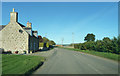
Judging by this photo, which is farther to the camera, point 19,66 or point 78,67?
point 78,67

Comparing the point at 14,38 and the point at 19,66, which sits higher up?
the point at 14,38

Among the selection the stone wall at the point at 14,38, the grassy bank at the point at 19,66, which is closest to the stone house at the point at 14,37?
the stone wall at the point at 14,38

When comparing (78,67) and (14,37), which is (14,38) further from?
(78,67)

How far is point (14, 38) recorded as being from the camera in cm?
2744

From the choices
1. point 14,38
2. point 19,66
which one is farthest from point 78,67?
point 14,38

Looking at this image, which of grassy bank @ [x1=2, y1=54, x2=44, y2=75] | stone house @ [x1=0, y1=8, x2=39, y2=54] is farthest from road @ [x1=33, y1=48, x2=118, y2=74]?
stone house @ [x1=0, y1=8, x2=39, y2=54]

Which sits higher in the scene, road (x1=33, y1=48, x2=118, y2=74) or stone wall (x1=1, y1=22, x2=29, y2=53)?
stone wall (x1=1, y1=22, x2=29, y2=53)

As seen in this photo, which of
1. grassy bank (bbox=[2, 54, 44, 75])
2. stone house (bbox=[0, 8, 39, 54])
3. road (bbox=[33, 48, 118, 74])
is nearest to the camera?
grassy bank (bbox=[2, 54, 44, 75])

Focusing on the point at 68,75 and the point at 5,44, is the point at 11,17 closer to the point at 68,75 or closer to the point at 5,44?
the point at 5,44

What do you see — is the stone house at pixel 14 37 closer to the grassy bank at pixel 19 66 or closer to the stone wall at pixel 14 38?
the stone wall at pixel 14 38

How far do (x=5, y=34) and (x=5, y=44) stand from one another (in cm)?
273

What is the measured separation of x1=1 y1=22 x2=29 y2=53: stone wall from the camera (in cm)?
2729

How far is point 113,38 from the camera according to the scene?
19547 mm

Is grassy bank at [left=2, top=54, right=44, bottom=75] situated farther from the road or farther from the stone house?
the stone house
